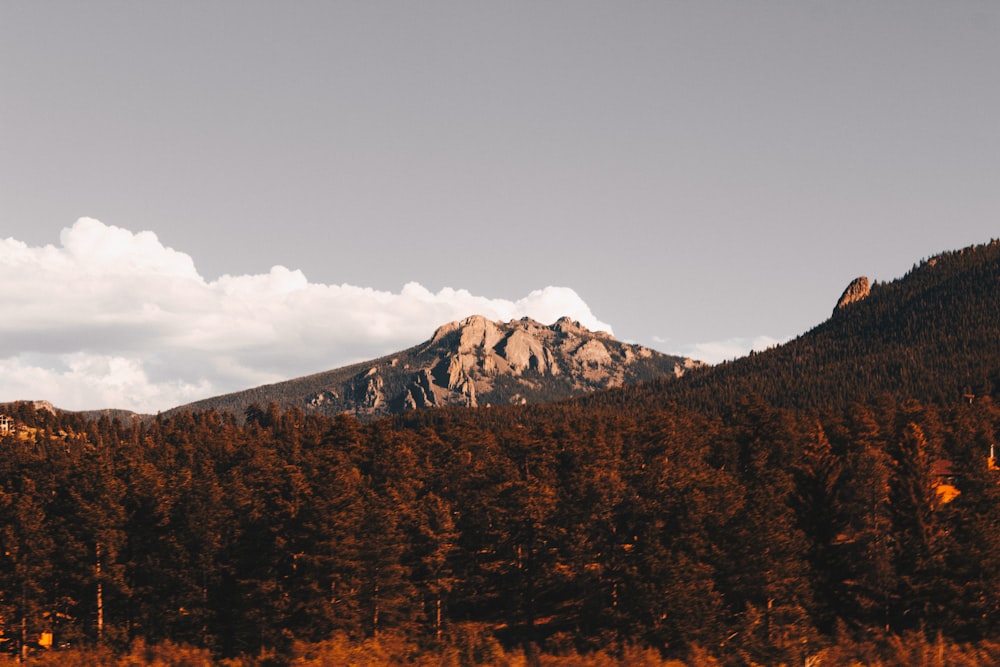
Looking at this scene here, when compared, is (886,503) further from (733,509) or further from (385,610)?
(385,610)

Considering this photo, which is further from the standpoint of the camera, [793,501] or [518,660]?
[793,501]

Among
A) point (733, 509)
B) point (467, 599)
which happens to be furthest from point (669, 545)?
point (467, 599)

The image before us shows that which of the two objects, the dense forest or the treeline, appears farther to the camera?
the treeline

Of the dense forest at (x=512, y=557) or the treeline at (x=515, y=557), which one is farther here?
the treeline at (x=515, y=557)

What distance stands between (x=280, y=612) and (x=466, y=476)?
91.5ft

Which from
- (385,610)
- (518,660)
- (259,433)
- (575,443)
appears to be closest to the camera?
(518,660)

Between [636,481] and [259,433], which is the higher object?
[259,433]

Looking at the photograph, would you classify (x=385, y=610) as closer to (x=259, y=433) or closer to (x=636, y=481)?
(x=636, y=481)

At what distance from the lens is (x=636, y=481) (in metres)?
57.5

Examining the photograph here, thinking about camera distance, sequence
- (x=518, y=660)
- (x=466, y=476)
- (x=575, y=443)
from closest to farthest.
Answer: (x=518, y=660), (x=466, y=476), (x=575, y=443)

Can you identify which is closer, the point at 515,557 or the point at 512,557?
the point at 512,557

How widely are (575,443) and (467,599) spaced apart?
108ft

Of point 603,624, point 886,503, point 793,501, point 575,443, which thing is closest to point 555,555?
point 603,624

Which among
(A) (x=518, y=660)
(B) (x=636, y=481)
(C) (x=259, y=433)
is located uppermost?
(C) (x=259, y=433)
